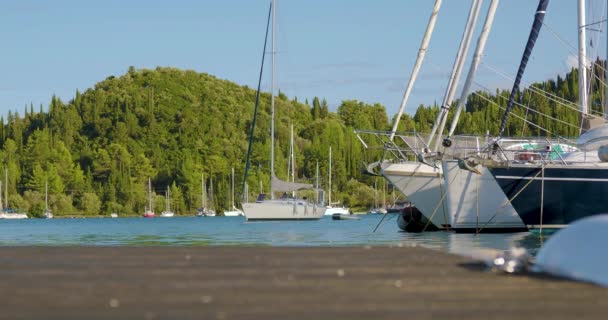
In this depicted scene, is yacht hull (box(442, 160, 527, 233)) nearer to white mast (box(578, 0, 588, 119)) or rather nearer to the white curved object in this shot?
white mast (box(578, 0, 588, 119))

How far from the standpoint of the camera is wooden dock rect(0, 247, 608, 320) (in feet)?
21.1

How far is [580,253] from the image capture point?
864 centimetres

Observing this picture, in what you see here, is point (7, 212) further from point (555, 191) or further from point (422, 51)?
point (555, 191)

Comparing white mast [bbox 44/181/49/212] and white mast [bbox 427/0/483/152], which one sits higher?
white mast [bbox 427/0/483/152]

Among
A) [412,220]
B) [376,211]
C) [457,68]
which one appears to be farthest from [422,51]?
[376,211]

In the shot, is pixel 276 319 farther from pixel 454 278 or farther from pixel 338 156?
pixel 338 156

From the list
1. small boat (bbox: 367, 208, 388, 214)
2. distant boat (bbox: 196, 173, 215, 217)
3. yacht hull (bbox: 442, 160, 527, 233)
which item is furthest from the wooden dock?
distant boat (bbox: 196, 173, 215, 217)

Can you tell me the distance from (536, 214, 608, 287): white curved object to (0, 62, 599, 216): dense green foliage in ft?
384

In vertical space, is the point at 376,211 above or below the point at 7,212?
below

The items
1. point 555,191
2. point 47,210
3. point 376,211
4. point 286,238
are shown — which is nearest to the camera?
point 555,191

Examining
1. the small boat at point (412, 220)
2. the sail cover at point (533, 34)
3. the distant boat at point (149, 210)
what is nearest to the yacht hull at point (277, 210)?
the small boat at point (412, 220)

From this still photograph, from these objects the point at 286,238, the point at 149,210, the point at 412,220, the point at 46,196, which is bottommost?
the point at 149,210

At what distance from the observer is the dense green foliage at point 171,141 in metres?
144

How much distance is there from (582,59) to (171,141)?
137838 millimetres
